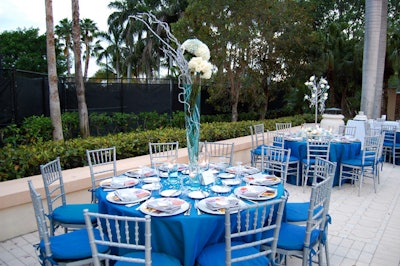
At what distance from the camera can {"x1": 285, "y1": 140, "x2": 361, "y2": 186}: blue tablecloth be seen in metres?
5.84

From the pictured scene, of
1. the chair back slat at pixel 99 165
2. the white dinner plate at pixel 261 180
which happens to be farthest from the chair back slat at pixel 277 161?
the chair back slat at pixel 99 165

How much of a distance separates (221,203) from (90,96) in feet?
26.4

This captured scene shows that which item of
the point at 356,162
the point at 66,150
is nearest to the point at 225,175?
the point at 66,150

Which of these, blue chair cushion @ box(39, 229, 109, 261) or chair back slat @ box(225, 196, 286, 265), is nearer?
chair back slat @ box(225, 196, 286, 265)

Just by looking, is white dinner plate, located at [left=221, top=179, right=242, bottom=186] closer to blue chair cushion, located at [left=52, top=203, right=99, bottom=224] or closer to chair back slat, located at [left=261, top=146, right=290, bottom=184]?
chair back slat, located at [left=261, top=146, right=290, bottom=184]

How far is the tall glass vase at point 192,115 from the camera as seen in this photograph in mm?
3021

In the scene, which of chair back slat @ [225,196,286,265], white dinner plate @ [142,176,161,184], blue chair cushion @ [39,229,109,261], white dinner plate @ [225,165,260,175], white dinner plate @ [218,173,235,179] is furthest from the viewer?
white dinner plate @ [225,165,260,175]

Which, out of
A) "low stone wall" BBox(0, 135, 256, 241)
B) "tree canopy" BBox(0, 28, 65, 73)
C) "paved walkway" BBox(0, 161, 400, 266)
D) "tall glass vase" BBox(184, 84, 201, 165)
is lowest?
"paved walkway" BBox(0, 161, 400, 266)

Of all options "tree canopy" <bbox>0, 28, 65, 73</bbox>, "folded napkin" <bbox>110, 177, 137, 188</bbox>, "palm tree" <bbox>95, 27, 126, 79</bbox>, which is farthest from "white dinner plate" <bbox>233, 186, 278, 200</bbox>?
"tree canopy" <bbox>0, 28, 65, 73</bbox>

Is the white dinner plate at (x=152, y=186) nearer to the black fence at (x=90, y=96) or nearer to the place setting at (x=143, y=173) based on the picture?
the place setting at (x=143, y=173)

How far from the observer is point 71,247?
8.12 ft

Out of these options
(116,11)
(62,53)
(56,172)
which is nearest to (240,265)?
(56,172)

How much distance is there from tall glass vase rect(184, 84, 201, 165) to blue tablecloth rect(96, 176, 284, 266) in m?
0.88

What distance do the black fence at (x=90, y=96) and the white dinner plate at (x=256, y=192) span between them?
5.90 meters
